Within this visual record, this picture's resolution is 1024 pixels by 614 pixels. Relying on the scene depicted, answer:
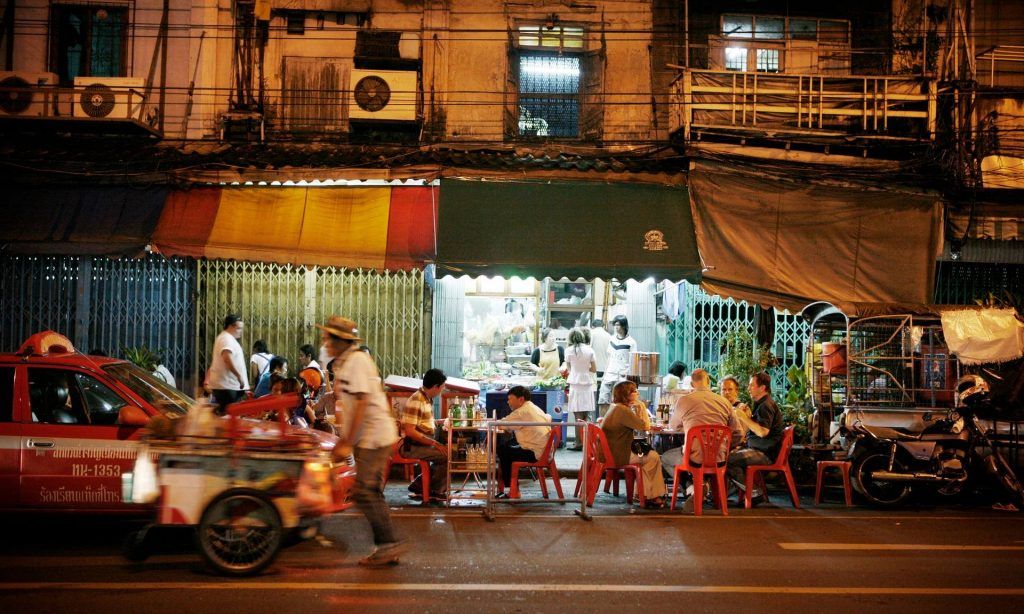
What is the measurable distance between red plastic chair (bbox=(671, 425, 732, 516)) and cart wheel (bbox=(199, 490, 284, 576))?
15.4 feet

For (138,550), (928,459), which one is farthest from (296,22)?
(928,459)

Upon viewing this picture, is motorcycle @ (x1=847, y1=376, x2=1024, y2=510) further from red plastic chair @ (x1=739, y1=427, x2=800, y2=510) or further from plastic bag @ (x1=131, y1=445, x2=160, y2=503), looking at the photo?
plastic bag @ (x1=131, y1=445, x2=160, y2=503)

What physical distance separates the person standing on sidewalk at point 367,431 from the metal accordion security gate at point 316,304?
23.5 feet

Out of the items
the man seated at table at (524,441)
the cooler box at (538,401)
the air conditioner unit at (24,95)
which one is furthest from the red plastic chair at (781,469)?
the air conditioner unit at (24,95)

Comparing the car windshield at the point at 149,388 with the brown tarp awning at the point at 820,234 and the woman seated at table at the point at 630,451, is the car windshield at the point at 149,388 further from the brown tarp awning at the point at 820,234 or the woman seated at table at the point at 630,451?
the brown tarp awning at the point at 820,234

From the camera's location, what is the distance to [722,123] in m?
13.7

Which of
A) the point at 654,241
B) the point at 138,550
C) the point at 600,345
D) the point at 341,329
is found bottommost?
the point at 138,550

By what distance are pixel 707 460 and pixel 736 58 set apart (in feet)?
26.0

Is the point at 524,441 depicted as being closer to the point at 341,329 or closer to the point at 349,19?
the point at 341,329

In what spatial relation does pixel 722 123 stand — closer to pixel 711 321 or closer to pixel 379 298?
pixel 711 321

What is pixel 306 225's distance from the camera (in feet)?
42.2

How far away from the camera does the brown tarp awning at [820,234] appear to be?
13.0m

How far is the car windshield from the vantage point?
26.1 ft

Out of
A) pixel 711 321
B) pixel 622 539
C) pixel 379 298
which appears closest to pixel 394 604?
pixel 622 539
